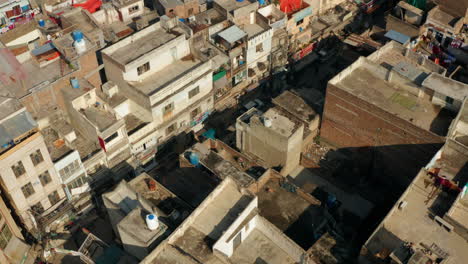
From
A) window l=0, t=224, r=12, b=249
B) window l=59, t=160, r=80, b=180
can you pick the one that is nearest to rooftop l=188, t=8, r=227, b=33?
window l=59, t=160, r=80, b=180

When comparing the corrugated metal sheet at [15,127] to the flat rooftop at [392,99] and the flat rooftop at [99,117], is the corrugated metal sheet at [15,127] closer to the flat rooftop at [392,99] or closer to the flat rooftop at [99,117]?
the flat rooftop at [99,117]

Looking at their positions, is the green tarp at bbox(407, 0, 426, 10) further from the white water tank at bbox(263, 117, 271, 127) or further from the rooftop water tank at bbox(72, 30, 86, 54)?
the rooftop water tank at bbox(72, 30, 86, 54)

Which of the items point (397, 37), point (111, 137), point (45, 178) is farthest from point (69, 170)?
point (397, 37)

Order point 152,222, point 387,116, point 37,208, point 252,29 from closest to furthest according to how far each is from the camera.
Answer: point 152,222
point 37,208
point 387,116
point 252,29

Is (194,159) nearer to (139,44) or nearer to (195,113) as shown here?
(195,113)

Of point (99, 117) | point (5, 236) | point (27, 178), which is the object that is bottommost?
point (5, 236)

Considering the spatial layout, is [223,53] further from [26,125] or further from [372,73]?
[26,125]

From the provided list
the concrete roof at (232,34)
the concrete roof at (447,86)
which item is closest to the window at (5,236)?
the concrete roof at (232,34)
